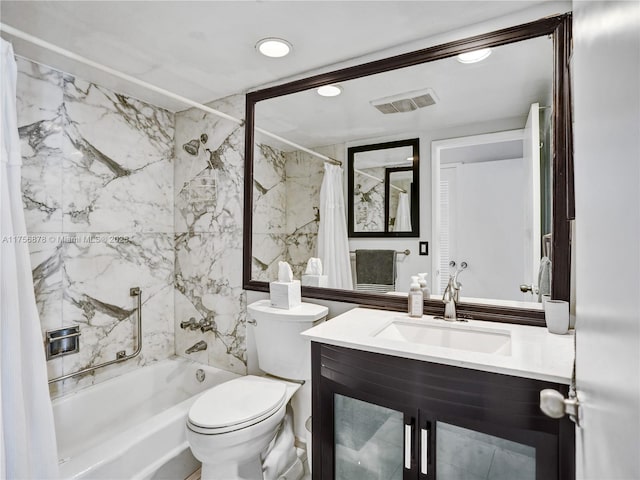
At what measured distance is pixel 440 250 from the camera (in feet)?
5.17

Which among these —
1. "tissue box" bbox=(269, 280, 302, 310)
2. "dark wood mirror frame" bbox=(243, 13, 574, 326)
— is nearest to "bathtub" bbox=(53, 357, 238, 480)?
"tissue box" bbox=(269, 280, 302, 310)

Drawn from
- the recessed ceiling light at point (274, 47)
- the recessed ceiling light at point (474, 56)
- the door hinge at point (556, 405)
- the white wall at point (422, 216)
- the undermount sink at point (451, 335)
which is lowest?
the undermount sink at point (451, 335)

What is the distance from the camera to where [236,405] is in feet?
5.12

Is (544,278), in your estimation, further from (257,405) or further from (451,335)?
(257,405)

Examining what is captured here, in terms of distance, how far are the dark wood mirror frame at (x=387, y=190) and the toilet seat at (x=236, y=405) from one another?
34.3 inches

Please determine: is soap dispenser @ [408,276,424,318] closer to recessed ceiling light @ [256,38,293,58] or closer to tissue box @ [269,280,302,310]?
tissue box @ [269,280,302,310]

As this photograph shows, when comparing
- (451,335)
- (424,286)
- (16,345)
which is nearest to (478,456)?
(451,335)

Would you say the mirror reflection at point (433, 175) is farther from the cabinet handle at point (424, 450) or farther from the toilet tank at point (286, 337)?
the cabinet handle at point (424, 450)

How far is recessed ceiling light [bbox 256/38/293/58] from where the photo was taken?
1632 mm

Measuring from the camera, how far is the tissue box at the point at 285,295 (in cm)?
180

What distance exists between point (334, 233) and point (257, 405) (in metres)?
0.90

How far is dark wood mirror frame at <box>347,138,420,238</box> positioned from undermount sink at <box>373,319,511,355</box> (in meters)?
0.43

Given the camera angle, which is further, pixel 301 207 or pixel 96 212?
pixel 96 212

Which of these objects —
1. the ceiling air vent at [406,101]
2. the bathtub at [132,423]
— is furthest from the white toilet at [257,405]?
the ceiling air vent at [406,101]
